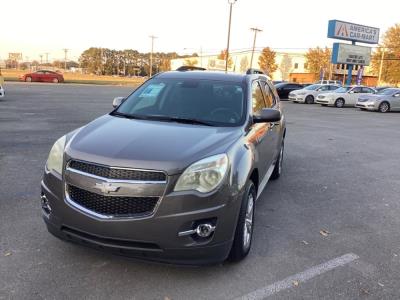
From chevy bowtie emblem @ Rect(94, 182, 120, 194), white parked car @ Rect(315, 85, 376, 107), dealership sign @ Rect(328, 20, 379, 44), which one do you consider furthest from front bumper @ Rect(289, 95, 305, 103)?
chevy bowtie emblem @ Rect(94, 182, 120, 194)

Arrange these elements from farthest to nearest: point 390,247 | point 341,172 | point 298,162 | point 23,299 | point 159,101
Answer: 1. point 298,162
2. point 341,172
3. point 159,101
4. point 390,247
5. point 23,299

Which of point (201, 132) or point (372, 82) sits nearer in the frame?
point (201, 132)

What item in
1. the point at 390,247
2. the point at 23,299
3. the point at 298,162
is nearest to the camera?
the point at 23,299

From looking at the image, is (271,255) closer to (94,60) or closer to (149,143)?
(149,143)

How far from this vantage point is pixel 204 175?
10.5ft

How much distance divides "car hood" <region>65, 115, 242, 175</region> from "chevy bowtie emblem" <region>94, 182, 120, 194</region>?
157 mm

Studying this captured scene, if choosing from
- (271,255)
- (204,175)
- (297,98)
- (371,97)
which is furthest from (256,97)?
(297,98)

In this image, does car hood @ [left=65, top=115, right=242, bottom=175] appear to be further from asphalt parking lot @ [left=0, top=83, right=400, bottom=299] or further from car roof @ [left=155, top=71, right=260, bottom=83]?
car roof @ [left=155, top=71, right=260, bottom=83]

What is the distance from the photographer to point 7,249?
3.79 m

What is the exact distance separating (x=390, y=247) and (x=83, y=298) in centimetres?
320

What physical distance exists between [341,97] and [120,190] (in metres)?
28.8

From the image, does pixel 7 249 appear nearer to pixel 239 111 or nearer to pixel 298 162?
pixel 239 111

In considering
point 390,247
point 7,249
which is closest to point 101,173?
point 7,249

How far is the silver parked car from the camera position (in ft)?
85.6
